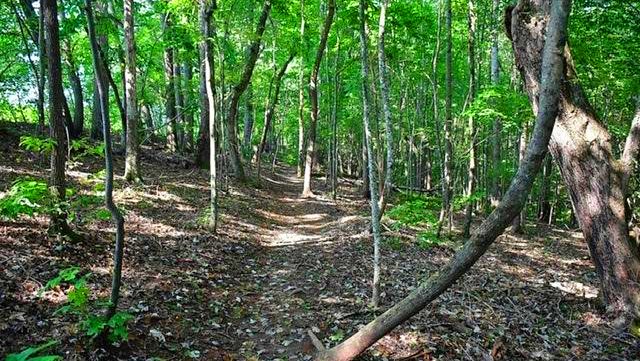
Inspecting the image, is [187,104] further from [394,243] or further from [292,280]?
[292,280]

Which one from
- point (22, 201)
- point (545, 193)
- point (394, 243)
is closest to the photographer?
point (22, 201)

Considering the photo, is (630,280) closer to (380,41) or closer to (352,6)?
(380,41)

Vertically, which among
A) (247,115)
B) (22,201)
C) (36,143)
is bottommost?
(22,201)

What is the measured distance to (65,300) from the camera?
529 cm

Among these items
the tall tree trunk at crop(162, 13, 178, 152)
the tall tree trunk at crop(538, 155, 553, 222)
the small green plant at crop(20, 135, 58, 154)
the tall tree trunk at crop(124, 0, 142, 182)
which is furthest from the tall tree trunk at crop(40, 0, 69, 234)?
the tall tree trunk at crop(538, 155, 553, 222)

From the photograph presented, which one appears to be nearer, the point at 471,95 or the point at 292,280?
the point at 292,280

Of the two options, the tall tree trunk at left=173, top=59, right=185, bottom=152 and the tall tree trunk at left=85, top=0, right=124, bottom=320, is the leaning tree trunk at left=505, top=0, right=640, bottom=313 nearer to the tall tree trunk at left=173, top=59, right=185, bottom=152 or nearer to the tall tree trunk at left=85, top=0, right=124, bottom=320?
the tall tree trunk at left=85, top=0, right=124, bottom=320

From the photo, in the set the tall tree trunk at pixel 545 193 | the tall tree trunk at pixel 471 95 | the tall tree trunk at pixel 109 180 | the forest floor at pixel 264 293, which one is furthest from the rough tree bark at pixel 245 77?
the tall tree trunk at pixel 545 193

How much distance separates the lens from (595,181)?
6426 mm

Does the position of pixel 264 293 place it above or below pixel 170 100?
below

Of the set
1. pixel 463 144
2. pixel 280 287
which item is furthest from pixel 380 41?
pixel 463 144

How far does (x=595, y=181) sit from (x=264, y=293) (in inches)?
220

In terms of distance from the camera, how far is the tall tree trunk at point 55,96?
6227mm

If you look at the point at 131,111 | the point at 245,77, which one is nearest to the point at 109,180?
the point at 131,111
